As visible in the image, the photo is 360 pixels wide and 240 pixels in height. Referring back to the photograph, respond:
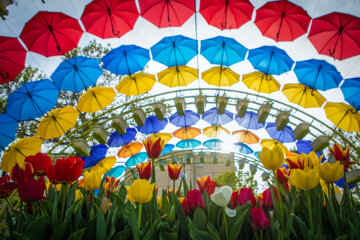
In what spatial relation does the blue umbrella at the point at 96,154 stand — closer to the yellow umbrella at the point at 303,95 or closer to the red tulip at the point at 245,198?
the yellow umbrella at the point at 303,95

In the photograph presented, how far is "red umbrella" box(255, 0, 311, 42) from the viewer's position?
5871mm

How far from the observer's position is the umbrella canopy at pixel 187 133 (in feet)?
38.5

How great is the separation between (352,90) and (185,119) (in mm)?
6487

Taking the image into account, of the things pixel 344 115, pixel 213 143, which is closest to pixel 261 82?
pixel 344 115

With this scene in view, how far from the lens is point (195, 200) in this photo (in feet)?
3.63

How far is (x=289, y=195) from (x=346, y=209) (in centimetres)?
27

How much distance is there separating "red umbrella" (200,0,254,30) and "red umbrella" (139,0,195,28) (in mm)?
435

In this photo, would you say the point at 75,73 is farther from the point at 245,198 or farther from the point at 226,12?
the point at 245,198

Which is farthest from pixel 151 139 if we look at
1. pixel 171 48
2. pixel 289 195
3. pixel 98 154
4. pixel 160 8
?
pixel 98 154

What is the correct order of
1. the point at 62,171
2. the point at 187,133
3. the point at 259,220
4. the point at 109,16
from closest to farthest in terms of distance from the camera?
the point at 259,220 → the point at 62,171 → the point at 109,16 → the point at 187,133

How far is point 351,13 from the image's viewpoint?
5.50m

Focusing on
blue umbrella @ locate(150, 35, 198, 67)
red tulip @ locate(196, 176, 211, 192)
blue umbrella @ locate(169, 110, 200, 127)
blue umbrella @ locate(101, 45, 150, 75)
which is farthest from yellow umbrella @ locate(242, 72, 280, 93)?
red tulip @ locate(196, 176, 211, 192)

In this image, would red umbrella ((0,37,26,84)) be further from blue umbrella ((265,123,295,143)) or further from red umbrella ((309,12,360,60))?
blue umbrella ((265,123,295,143))

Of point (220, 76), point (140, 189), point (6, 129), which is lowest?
point (140, 189)
